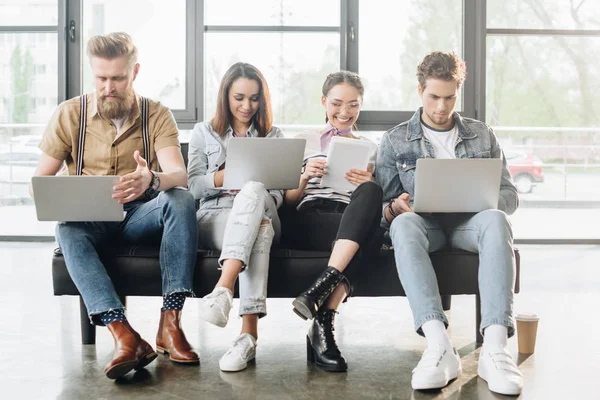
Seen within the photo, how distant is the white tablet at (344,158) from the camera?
2.41 m

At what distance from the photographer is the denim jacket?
8.47 ft

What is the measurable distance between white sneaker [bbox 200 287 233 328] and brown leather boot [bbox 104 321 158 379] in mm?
197

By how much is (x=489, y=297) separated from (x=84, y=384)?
118 cm

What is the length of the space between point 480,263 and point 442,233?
8.8 inches

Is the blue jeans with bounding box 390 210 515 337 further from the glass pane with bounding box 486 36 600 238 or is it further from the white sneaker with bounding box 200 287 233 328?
the glass pane with bounding box 486 36 600 238

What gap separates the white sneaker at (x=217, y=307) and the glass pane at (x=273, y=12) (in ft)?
12.6

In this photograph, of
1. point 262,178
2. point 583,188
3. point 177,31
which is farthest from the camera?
point 583,188

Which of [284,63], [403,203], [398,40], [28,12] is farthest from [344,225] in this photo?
[28,12]

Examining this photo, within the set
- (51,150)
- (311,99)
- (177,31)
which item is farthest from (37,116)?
(51,150)

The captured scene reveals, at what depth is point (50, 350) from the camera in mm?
2414

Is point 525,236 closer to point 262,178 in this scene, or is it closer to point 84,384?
point 262,178

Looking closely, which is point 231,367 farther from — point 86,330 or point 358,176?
point 358,176

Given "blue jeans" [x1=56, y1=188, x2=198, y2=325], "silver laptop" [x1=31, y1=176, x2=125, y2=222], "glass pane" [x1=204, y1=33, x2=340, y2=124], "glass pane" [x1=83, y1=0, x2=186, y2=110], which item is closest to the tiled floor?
"blue jeans" [x1=56, y1=188, x2=198, y2=325]

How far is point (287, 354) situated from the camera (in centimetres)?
239
